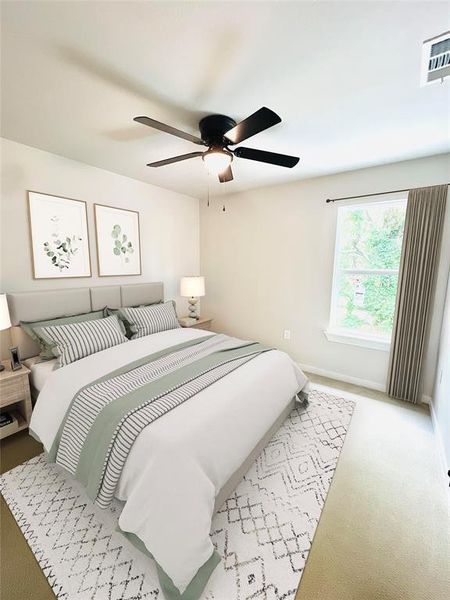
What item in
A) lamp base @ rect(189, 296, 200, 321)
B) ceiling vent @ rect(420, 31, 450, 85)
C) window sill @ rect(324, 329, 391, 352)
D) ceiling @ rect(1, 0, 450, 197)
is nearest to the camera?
ceiling @ rect(1, 0, 450, 197)

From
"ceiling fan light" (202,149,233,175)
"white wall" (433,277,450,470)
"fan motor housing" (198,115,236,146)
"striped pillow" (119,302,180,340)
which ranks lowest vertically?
"white wall" (433,277,450,470)

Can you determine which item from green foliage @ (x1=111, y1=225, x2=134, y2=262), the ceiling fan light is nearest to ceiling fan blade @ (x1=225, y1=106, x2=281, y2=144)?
the ceiling fan light

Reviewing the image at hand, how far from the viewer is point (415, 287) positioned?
2.52 metres

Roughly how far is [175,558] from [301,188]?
351cm

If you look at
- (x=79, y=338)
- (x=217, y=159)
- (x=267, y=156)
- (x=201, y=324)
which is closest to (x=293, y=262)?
(x=201, y=324)

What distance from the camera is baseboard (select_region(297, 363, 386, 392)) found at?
2922 millimetres

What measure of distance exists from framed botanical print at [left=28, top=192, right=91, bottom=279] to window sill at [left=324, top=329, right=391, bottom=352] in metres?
3.05

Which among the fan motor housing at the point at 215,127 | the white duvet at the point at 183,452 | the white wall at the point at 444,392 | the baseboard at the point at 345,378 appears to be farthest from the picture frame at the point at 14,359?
the white wall at the point at 444,392

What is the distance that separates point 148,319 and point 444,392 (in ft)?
9.45

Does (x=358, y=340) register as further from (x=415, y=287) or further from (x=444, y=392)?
(x=444, y=392)

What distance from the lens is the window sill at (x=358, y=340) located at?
2.84m

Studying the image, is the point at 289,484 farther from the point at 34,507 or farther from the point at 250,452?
the point at 34,507

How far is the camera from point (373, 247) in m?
2.88

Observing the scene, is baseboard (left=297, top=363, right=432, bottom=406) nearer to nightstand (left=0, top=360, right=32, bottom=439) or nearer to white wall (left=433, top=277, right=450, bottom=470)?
white wall (left=433, top=277, right=450, bottom=470)
